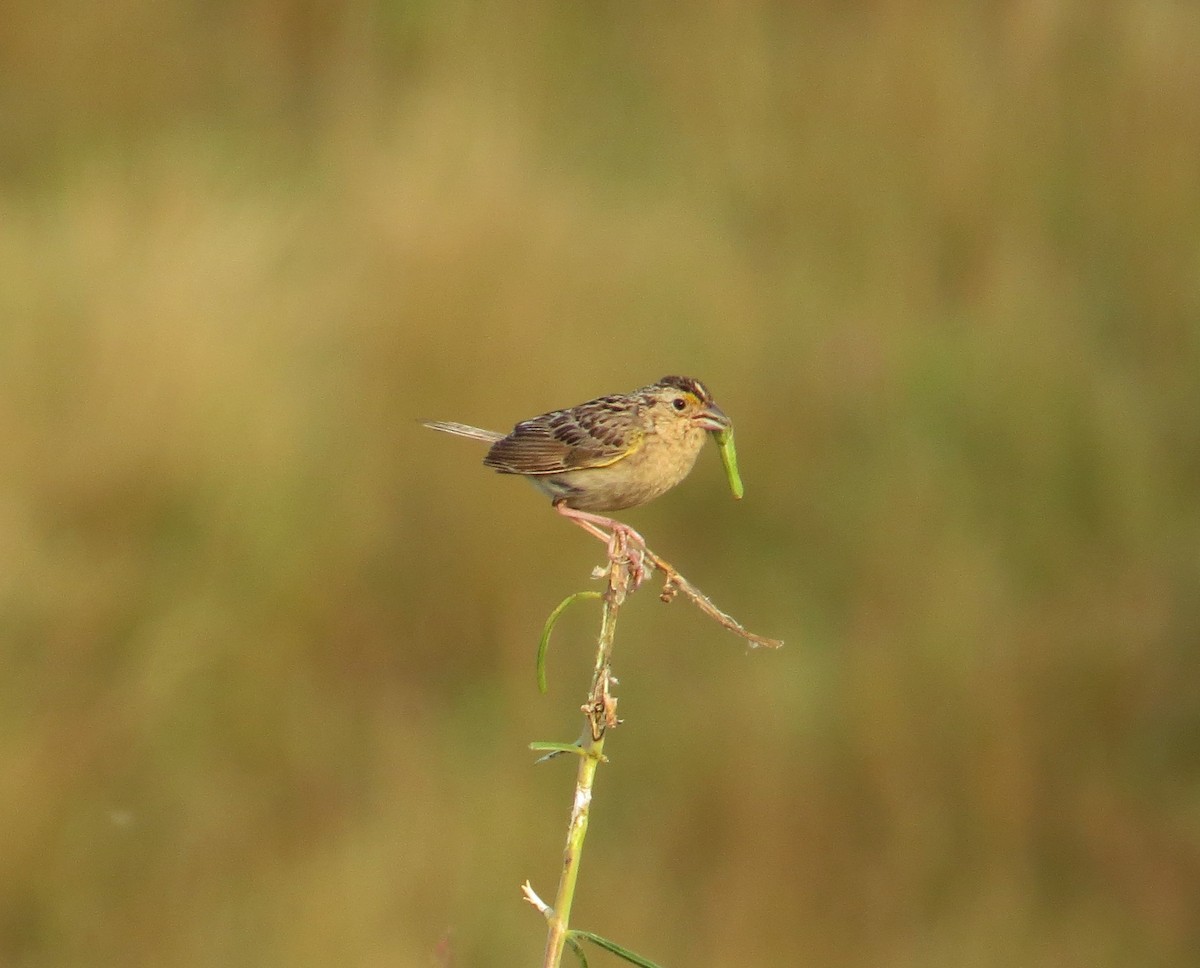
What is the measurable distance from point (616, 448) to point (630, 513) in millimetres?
4632

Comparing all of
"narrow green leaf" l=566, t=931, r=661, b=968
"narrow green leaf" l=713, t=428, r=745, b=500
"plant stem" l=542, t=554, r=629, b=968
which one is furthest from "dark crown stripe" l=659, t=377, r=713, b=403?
"narrow green leaf" l=566, t=931, r=661, b=968

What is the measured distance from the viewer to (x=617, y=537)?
11.8 feet

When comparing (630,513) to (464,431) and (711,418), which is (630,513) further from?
(711,418)

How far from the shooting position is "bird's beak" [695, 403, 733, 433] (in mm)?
4441

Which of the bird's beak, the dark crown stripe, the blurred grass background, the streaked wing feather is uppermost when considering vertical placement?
the dark crown stripe

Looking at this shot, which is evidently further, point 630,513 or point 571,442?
point 630,513

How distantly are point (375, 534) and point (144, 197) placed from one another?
2.71 m

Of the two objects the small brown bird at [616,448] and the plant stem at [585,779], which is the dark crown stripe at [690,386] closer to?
the small brown bird at [616,448]

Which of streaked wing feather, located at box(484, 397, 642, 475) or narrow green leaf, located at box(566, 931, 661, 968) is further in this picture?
streaked wing feather, located at box(484, 397, 642, 475)

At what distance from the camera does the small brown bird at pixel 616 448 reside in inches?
175

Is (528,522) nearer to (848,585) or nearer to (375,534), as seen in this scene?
(375,534)

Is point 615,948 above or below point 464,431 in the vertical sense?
above

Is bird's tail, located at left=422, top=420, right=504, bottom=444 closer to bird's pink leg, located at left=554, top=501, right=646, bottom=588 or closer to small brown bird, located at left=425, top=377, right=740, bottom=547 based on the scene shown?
small brown bird, located at left=425, top=377, right=740, bottom=547

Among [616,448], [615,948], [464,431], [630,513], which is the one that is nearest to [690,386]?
[616,448]
